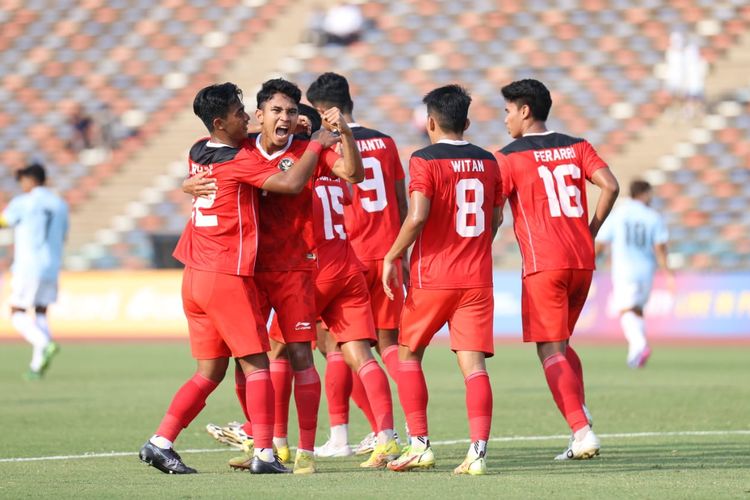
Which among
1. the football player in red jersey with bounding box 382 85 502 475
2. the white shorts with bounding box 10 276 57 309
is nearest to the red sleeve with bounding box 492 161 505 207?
the football player in red jersey with bounding box 382 85 502 475

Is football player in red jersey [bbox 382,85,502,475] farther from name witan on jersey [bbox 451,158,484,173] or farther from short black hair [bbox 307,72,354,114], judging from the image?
short black hair [bbox 307,72,354,114]

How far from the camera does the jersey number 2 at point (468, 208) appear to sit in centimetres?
835

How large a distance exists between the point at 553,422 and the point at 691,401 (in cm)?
230

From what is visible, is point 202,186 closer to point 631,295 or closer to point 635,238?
point 631,295

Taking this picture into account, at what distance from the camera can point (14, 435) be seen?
423 inches

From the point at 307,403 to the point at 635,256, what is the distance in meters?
10.1

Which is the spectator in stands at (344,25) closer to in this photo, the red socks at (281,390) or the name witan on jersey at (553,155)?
the name witan on jersey at (553,155)

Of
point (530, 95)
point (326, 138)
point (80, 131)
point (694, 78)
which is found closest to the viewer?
point (326, 138)

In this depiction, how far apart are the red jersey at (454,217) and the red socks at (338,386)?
120cm

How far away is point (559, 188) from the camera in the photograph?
29.8 ft


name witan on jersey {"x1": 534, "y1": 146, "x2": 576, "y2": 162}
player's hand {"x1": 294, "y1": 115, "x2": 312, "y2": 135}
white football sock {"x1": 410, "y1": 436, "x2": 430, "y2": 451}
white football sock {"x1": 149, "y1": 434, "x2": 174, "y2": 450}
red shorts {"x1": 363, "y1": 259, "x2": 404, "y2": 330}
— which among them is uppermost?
player's hand {"x1": 294, "y1": 115, "x2": 312, "y2": 135}

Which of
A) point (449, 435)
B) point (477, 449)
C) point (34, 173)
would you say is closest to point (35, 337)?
point (34, 173)

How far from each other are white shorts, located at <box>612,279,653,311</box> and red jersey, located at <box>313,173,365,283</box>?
9.05 metres

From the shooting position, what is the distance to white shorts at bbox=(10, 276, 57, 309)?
55.5 feet
